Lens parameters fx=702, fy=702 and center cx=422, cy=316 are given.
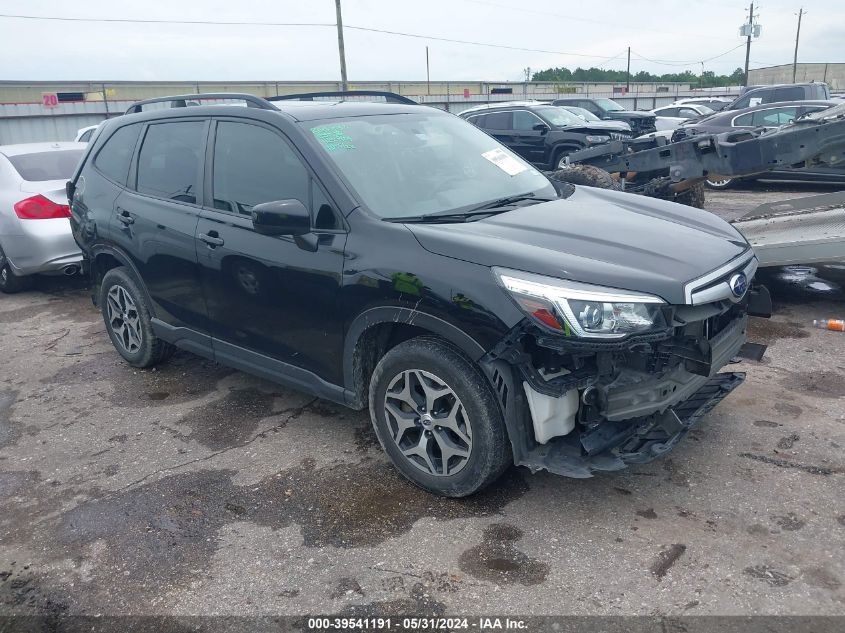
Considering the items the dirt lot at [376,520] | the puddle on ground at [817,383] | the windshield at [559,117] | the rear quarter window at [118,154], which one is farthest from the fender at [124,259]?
the windshield at [559,117]

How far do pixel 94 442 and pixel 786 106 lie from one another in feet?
43.6

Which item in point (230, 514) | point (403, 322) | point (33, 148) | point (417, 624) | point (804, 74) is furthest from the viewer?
point (804, 74)

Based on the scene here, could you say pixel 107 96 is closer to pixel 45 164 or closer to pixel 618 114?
pixel 618 114

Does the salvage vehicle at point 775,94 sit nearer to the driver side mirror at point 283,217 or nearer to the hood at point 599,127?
the hood at point 599,127

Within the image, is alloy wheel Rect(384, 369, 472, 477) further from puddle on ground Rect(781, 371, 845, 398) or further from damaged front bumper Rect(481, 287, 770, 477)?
puddle on ground Rect(781, 371, 845, 398)

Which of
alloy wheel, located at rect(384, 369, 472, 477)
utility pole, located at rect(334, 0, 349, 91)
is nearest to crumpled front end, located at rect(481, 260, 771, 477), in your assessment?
alloy wheel, located at rect(384, 369, 472, 477)

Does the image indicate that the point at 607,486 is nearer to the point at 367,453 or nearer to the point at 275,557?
the point at 367,453

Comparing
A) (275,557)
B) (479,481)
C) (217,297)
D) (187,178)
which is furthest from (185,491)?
(187,178)

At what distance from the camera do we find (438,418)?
10.9 ft

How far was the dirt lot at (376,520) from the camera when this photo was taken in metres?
2.83

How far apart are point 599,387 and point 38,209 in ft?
21.6

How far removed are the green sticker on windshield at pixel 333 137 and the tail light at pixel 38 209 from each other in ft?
15.5

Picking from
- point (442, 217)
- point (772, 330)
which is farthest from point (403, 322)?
point (772, 330)

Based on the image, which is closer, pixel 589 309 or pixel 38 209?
pixel 589 309
